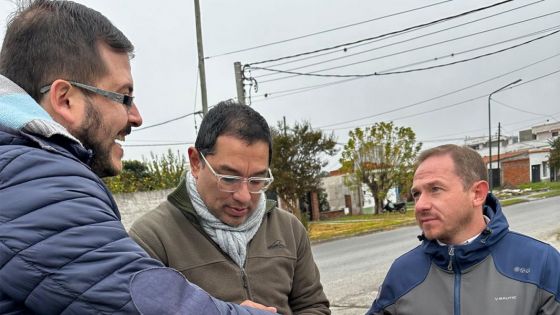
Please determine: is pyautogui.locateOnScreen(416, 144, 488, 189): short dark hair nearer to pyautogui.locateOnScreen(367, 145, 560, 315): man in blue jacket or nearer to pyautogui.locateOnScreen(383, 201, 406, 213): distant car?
pyautogui.locateOnScreen(367, 145, 560, 315): man in blue jacket

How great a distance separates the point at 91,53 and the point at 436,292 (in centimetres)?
184

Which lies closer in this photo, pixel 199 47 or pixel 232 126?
pixel 232 126

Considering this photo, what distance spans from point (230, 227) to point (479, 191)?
127cm

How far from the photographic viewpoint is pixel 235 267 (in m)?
2.12

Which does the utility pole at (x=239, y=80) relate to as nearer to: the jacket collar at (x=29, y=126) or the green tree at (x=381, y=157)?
the jacket collar at (x=29, y=126)

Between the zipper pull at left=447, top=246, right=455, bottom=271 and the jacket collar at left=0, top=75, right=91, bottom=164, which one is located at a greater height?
the jacket collar at left=0, top=75, right=91, bottom=164

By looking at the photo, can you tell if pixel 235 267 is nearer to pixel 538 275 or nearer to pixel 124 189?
pixel 538 275

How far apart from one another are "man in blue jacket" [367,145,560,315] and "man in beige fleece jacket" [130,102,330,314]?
1.67 feet

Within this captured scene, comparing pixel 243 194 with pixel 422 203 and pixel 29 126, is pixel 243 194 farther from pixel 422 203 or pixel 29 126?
pixel 29 126

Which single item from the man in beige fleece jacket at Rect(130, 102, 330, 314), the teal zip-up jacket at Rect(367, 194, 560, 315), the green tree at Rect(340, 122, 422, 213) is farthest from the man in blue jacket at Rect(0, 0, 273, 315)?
the green tree at Rect(340, 122, 422, 213)

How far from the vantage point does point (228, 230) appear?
2.19 meters

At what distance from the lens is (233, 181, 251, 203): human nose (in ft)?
7.12

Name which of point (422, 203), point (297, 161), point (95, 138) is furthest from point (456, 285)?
point (297, 161)

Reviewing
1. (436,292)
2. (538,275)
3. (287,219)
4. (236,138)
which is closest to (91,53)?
(236,138)
